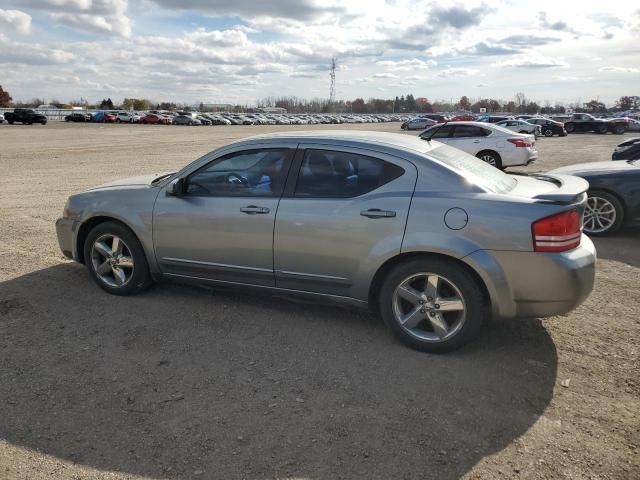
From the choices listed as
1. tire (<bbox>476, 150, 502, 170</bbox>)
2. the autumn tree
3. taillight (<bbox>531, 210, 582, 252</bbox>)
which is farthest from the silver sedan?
the autumn tree

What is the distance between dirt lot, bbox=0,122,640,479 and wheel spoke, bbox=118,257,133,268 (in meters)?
0.33

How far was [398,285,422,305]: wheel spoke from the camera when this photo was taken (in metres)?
3.95

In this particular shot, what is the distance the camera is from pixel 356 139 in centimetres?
438

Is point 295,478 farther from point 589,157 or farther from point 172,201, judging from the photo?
point 589,157

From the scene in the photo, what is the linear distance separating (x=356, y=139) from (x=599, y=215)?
506 centimetres

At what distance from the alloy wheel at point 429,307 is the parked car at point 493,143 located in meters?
11.4

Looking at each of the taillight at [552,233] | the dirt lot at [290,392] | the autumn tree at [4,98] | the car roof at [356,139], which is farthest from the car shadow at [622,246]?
the autumn tree at [4,98]

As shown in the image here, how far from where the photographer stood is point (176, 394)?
11.3 ft

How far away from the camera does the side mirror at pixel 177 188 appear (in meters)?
4.71

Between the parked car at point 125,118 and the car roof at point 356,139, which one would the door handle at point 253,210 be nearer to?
the car roof at point 356,139

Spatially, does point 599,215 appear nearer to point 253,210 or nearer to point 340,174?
point 340,174

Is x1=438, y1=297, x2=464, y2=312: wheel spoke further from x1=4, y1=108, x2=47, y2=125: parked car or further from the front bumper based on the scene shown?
x1=4, y1=108, x2=47, y2=125: parked car

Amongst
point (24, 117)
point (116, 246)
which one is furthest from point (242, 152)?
point (24, 117)

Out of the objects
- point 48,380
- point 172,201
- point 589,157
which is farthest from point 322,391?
point 589,157
